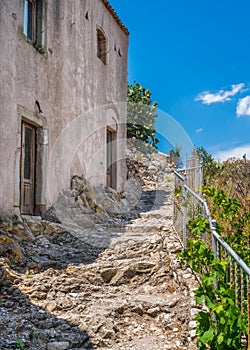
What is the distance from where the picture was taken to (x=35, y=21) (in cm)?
850

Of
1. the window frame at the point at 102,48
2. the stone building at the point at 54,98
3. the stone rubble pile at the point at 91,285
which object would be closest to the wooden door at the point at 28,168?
the stone building at the point at 54,98

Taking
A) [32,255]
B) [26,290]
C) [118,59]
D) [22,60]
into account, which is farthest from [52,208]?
[118,59]

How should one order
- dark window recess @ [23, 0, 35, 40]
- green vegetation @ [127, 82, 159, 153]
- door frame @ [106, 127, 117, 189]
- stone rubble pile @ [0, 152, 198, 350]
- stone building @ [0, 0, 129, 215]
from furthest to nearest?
green vegetation @ [127, 82, 159, 153], door frame @ [106, 127, 117, 189], dark window recess @ [23, 0, 35, 40], stone building @ [0, 0, 129, 215], stone rubble pile @ [0, 152, 198, 350]

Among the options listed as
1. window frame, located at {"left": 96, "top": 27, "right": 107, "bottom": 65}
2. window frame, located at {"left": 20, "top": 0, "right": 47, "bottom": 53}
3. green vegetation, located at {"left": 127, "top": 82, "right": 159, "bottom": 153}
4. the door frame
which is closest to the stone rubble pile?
window frame, located at {"left": 20, "top": 0, "right": 47, "bottom": 53}

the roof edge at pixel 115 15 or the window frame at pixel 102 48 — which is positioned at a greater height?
the roof edge at pixel 115 15

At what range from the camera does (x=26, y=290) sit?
498cm

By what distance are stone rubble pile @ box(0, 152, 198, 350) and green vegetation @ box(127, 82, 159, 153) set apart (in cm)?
994

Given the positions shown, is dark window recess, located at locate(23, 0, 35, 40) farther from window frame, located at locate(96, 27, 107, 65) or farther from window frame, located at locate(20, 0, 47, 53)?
window frame, located at locate(96, 27, 107, 65)

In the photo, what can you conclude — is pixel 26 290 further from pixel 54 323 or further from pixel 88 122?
pixel 88 122

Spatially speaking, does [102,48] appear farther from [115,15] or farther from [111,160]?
[111,160]

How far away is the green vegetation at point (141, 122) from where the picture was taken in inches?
744

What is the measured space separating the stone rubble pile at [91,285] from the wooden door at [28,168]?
0.48m

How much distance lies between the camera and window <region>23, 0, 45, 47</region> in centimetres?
838

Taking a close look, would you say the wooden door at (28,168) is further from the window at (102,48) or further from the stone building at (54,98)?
the window at (102,48)
